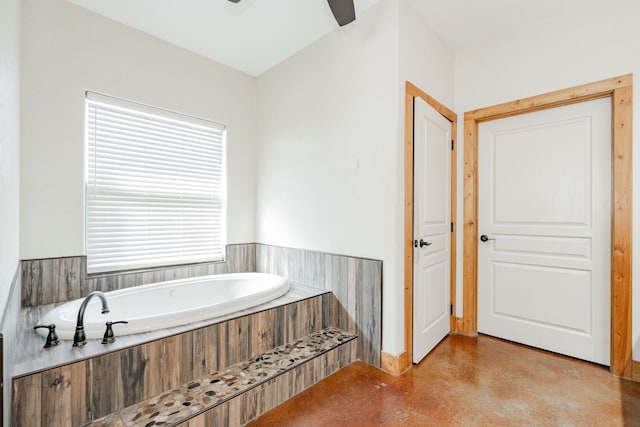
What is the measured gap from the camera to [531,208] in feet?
8.04

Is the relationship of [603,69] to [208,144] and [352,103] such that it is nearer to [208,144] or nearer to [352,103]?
[352,103]

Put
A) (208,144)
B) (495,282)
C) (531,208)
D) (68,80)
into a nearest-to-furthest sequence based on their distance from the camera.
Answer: (68,80) → (531,208) → (495,282) → (208,144)

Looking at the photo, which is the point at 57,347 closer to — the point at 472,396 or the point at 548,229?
the point at 472,396

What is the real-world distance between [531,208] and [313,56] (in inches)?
89.6

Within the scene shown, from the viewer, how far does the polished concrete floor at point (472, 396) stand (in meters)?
1.59

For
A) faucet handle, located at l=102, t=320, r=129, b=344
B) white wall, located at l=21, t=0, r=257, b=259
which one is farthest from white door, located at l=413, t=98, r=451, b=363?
white wall, located at l=21, t=0, r=257, b=259

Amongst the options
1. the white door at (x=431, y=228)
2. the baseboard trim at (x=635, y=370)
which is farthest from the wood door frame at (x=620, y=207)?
the white door at (x=431, y=228)

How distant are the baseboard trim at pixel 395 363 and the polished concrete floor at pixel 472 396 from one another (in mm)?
47

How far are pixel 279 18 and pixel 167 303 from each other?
8.16 ft

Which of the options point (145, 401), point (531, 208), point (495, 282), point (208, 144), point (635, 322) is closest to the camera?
point (145, 401)

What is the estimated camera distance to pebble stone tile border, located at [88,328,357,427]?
134 centimetres

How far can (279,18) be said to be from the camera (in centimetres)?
235

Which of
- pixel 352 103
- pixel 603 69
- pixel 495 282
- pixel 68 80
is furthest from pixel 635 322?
pixel 68 80

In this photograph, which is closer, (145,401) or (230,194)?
(145,401)
